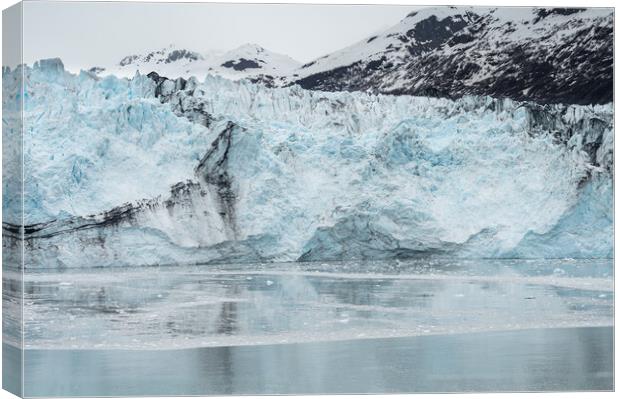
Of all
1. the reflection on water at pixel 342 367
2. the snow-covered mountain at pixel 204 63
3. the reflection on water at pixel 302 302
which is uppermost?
the snow-covered mountain at pixel 204 63

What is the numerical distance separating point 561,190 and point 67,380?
16.7ft

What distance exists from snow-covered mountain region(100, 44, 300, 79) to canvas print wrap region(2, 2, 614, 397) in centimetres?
2

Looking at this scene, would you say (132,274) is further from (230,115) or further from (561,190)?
(561,190)

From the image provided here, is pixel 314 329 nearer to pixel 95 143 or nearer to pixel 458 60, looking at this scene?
pixel 95 143

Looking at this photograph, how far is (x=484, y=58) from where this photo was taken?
1214 centimetres

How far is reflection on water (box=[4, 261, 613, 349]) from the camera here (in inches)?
416

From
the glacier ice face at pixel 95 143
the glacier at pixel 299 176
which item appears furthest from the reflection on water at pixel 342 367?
the glacier ice face at pixel 95 143

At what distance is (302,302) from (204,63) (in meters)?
2.40

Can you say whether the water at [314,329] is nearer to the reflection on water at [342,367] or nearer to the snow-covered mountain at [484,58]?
the reflection on water at [342,367]

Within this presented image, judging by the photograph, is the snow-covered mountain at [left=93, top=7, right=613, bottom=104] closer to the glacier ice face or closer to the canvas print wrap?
the canvas print wrap

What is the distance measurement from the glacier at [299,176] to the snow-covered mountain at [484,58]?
6.3 inches

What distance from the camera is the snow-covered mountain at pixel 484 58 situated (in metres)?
11.8

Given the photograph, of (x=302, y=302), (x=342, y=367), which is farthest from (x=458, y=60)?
(x=342, y=367)

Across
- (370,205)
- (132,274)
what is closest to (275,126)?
(370,205)
